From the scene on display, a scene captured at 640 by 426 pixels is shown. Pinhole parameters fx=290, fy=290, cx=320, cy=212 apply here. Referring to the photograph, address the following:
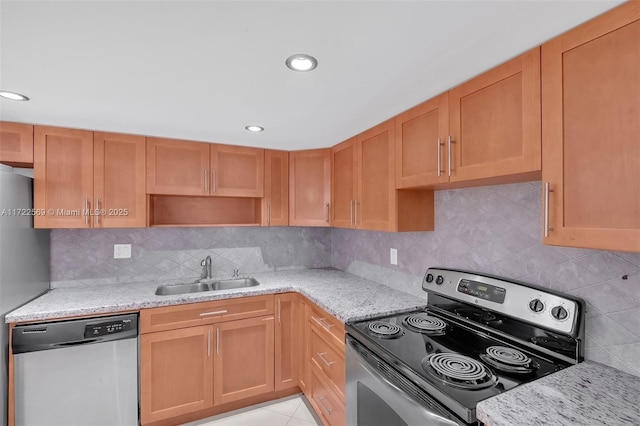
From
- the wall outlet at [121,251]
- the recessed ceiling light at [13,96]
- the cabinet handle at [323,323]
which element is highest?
the recessed ceiling light at [13,96]

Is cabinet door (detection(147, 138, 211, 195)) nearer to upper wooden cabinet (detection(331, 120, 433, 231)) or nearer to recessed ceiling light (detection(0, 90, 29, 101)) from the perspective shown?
recessed ceiling light (detection(0, 90, 29, 101))

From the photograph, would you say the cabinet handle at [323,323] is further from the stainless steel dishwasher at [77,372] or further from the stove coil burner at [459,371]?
the stainless steel dishwasher at [77,372]

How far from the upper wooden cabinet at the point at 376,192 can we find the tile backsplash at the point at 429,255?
17cm

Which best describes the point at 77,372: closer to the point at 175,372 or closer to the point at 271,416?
the point at 175,372

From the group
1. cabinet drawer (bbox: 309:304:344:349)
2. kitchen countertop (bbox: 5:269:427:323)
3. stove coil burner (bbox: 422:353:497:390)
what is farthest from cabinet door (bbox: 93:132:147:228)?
stove coil burner (bbox: 422:353:497:390)

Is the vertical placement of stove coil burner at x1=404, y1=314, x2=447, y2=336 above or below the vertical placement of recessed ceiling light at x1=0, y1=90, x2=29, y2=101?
below

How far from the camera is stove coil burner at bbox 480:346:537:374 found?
116cm

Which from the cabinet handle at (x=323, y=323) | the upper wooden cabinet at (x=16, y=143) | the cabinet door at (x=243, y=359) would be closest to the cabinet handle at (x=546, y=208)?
the cabinet handle at (x=323, y=323)

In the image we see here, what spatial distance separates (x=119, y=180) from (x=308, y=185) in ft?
5.07

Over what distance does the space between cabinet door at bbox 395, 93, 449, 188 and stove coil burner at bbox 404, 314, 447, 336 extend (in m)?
0.78

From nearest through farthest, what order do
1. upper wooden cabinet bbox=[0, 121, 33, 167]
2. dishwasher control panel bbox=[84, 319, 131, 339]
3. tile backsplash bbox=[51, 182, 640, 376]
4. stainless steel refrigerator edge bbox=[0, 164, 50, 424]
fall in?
1. tile backsplash bbox=[51, 182, 640, 376]
2. stainless steel refrigerator edge bbox=[0, 164, 50, 424]
3. dishwasher control panel bbox=[84, 319, 131, 339]
4. upper wooden cabinet bbox=[0, 121, 33, 167]

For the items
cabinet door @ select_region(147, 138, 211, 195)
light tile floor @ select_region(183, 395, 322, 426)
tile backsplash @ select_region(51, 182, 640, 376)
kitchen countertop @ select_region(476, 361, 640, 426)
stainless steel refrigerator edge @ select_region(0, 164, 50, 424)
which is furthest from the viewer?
cabinet door @ select_region(147, 138, 211, 195)

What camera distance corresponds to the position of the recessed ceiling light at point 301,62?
3.94 ft

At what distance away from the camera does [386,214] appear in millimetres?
1971
